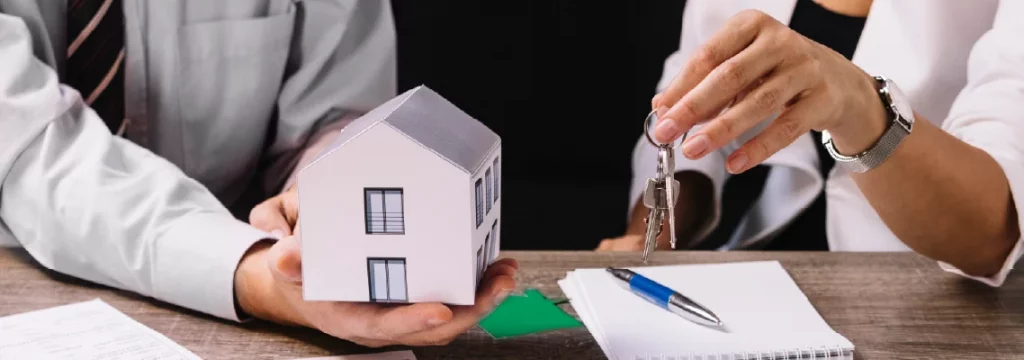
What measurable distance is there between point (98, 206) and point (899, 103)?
84 cm

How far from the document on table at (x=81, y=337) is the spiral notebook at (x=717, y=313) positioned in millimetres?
381

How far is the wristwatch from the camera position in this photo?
0.99 meters

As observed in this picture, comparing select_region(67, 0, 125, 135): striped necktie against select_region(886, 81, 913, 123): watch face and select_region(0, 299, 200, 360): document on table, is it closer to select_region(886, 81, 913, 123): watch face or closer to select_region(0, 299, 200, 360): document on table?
select_region(0, 299, 200, 360): document on table

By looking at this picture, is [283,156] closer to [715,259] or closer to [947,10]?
[715,259]

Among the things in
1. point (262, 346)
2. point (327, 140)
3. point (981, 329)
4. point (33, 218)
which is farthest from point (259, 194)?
point (981, 329)

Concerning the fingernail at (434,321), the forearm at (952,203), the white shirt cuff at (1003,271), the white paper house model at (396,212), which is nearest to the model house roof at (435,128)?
the white paper house model at (396,212)

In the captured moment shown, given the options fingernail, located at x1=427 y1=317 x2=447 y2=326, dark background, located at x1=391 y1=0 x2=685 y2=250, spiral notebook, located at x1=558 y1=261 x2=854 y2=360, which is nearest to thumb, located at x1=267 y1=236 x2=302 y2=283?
fingernail, located at x1=427 y1=317 x2=447 y2=326

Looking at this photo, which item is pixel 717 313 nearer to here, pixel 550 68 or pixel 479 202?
pixel 479 202

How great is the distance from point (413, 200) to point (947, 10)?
0.97 m

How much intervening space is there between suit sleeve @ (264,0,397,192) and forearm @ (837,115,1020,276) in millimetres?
672

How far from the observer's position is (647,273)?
106 centimetres

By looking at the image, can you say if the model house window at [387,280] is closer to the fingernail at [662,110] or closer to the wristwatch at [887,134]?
the fingernail at [662,110]

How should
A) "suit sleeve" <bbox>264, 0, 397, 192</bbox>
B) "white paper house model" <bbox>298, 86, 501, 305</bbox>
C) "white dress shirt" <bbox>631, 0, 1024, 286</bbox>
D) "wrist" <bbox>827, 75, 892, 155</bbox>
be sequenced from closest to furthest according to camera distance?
"white paper house model" <bbox>298, 86, 501, 305</bbox>, "wrist" <bbox>827, 75, 892, 155</bbox>, "white dress shirt" <bbox>631, 0, 1024, 286</bbox>, "suit sleeve" <bbox>264, 0, 397, 192</bbox>

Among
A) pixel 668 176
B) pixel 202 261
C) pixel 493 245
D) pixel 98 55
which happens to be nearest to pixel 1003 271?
pixel 668 176
